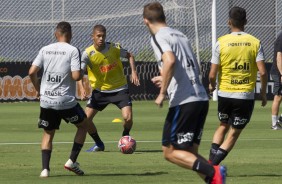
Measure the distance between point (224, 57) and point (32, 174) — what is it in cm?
303

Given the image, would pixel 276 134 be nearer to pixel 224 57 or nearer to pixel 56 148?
pixel 56 148

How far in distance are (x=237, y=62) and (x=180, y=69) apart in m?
2.55

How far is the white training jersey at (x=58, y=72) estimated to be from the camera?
12.3m

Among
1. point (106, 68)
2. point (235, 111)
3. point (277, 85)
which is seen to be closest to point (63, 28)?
point (235, 111)

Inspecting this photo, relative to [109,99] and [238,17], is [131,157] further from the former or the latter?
[238,17]

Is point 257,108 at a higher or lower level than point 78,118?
lower

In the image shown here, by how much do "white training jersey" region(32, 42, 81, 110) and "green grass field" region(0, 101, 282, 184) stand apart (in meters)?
A: 1.00

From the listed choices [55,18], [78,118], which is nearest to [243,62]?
[78,118]

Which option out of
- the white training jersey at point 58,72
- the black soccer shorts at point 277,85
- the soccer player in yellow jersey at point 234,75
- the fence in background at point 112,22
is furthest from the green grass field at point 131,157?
the fence in background at point 112,22

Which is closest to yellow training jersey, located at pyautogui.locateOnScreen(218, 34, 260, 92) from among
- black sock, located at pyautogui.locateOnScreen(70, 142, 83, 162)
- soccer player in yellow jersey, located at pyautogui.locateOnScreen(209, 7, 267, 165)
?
soccer player in yellow jersey, located at pyautogui.locateOnScreen(209, 7, 267, 165)

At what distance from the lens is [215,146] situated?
492 inches

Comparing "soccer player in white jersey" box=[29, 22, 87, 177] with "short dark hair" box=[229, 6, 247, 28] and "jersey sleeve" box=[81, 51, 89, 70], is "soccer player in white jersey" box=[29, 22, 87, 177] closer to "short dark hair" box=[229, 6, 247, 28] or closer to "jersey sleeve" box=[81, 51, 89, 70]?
"short dark hair" box=[229, 6, 247, 28]

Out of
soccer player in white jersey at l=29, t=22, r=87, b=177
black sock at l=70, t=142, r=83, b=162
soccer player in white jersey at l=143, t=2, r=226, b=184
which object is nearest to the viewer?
soccer player in white jersey at l=143, t=2, r=226, b=184

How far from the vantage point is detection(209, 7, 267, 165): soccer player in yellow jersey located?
12250 mm
